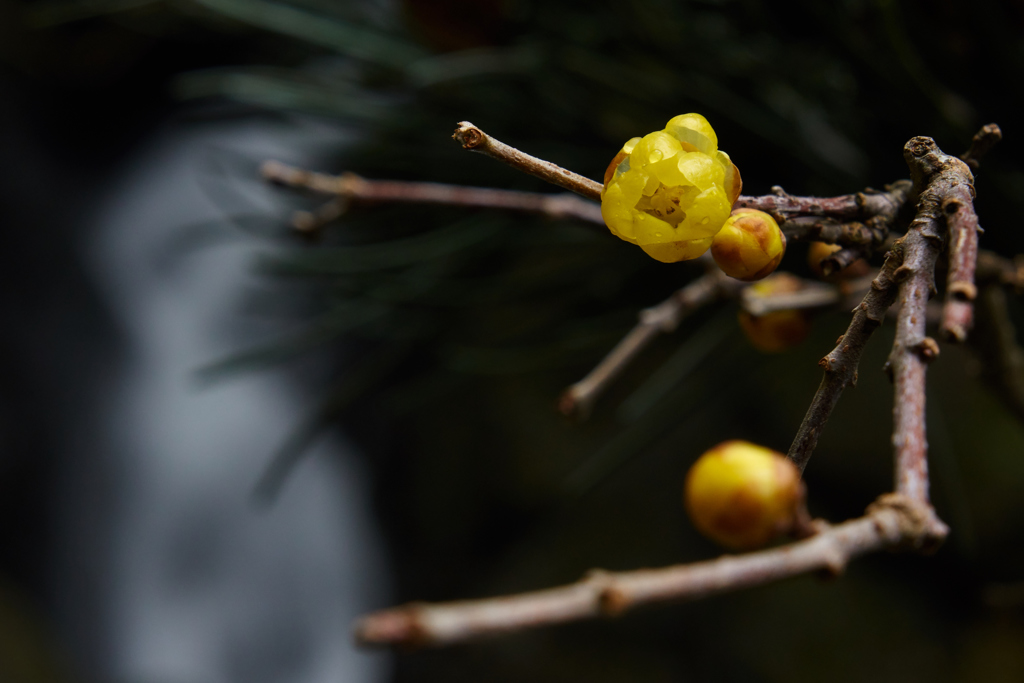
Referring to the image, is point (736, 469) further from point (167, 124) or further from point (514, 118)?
point (167, 124)

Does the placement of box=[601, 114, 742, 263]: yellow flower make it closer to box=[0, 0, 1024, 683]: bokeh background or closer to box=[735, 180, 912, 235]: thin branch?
box=[735, 180, 912, 235]: thin branch

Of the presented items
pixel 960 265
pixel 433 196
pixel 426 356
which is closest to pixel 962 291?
pixel 960 265

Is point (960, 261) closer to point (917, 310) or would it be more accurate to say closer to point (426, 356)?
point (917, 310)

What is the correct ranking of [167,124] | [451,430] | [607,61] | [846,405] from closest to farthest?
[607,61] < [846,405] < [451,430] < [167,124]

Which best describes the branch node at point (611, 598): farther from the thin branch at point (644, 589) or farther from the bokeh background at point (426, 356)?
the bokeh background at point (426, 356)

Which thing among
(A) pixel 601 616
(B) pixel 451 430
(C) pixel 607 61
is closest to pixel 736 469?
(A) pixel 601 616

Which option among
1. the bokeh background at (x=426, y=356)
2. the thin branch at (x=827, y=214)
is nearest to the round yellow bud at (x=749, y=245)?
the thin branch at (x=827, y=214)
